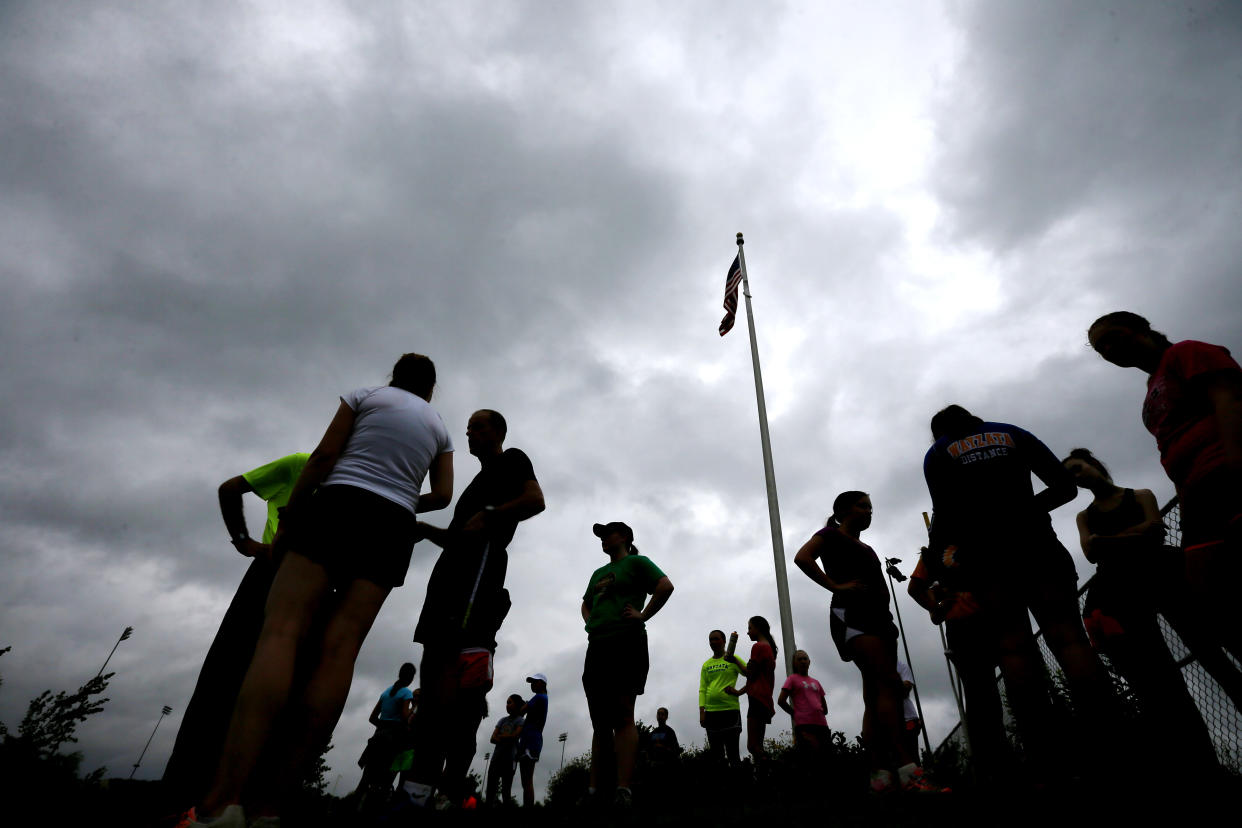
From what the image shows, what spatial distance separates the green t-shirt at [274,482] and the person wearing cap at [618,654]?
2.18 m

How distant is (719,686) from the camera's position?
294 inches

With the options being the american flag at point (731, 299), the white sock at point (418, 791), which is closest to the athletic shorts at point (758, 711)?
the white sock at point (418, 791)

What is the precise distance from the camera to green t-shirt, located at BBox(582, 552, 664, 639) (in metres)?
4.18

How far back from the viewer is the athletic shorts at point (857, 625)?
3.39m

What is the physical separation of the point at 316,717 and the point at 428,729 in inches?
34.6

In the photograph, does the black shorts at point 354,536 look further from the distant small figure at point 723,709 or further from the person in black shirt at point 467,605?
the distant small figure at point 723,709

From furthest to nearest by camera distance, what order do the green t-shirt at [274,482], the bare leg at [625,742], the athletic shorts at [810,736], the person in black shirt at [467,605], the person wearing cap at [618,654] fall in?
the athletic shorts at [810,736] < the person wearing cap at [618,654] < the bare leg at [625,742] < the green t-shirt at [274,482] < the person in black shirt at [467,605]

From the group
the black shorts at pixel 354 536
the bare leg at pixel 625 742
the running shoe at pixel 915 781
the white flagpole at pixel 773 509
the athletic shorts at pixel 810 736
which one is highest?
the white flagpole at pixel 773 509

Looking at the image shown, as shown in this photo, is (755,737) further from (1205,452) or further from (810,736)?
Answer: (1205,452)

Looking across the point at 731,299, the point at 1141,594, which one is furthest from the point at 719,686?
the point at 731,299

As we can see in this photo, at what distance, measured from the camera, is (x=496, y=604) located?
3.19 m

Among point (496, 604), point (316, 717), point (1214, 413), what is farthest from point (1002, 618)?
point (316, 717)

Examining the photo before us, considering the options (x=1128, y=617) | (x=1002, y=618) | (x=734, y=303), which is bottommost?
(x=1002, y=618)

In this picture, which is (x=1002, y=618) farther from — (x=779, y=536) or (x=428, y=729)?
(x=779, y=536)
